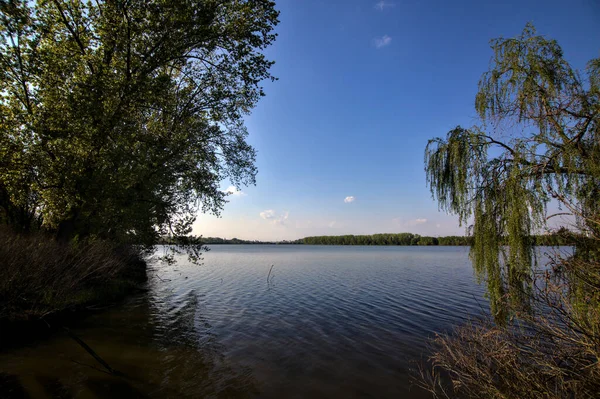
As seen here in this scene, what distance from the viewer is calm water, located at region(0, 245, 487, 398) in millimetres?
6605

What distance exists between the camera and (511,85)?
22.5 ft

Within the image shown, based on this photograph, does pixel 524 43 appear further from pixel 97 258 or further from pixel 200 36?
pixel 97 258

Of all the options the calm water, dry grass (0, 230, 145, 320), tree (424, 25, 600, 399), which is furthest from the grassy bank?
tree (424, 25, 600, 399)

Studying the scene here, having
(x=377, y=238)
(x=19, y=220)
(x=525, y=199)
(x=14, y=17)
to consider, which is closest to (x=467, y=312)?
(x=525, y=199)

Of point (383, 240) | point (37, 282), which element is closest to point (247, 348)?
point (37, 282)

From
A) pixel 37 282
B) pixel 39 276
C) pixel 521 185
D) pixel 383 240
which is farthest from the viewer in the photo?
pixel 383 240

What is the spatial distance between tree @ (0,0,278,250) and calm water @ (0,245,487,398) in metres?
4.73

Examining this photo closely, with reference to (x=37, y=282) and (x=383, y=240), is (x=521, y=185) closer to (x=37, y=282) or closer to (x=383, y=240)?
(x=37, y=282)

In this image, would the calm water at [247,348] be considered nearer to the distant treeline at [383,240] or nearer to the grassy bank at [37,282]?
the grassy bank at [37,282]

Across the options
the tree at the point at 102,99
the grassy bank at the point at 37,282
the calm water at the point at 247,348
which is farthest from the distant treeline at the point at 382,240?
the grassy bank at the point at 37,282

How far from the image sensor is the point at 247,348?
9.12 metres

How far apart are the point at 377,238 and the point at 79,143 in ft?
496

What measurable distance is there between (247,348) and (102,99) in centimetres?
988

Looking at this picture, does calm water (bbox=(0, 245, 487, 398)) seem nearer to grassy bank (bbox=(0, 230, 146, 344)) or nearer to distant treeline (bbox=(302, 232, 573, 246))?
grassy bank (bbox=(0, 230, 146, 344))
